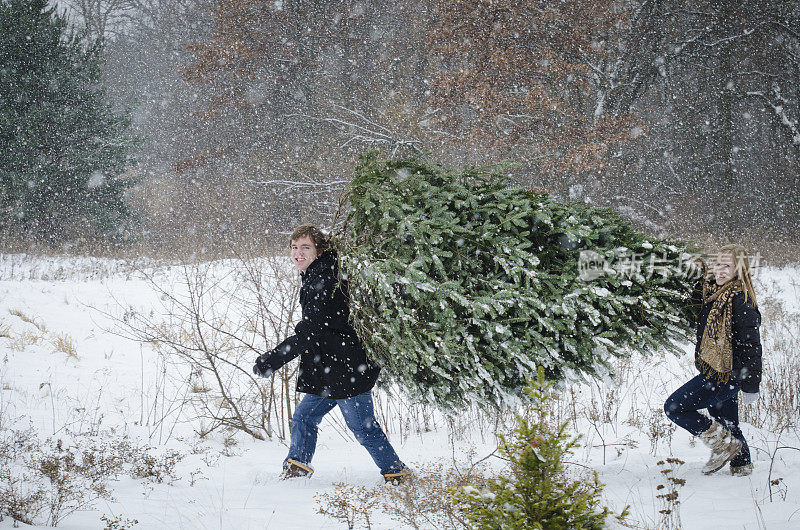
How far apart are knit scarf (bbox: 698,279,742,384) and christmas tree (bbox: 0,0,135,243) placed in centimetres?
1643

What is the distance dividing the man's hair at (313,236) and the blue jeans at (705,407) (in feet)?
9.37

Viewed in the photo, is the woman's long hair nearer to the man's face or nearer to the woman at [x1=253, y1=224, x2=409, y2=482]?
the woman at [x1=253, y1=224, x2=409, y2=482]

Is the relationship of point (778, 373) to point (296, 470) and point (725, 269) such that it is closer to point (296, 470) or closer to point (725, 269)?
point (725, 269)

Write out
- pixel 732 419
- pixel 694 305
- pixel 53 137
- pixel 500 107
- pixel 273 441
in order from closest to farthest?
pixel 732 419 → pixel 694 305 → pixel 273 441 → pixel 500 107 → pixel 53 137

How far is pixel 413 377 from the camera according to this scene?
343 cm

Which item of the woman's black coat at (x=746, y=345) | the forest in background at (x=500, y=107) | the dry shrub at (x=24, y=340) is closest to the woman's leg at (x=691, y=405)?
the woman's black coat at (x=746, y=345)

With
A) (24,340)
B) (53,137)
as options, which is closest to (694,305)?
(24,340)

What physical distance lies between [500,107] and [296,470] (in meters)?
12.2

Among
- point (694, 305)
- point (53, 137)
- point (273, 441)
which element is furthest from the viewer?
point (53, 137)

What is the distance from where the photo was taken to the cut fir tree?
10.7 ft

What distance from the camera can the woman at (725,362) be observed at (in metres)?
3.43

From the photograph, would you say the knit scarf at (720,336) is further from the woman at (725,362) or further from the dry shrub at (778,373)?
the dry shrub at (778,373)

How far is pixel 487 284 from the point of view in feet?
11.1

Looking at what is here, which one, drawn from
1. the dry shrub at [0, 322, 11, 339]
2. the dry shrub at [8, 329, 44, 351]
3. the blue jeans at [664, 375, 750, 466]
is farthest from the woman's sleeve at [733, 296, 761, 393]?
the dry shrub at [0, 322, 11, 339]
